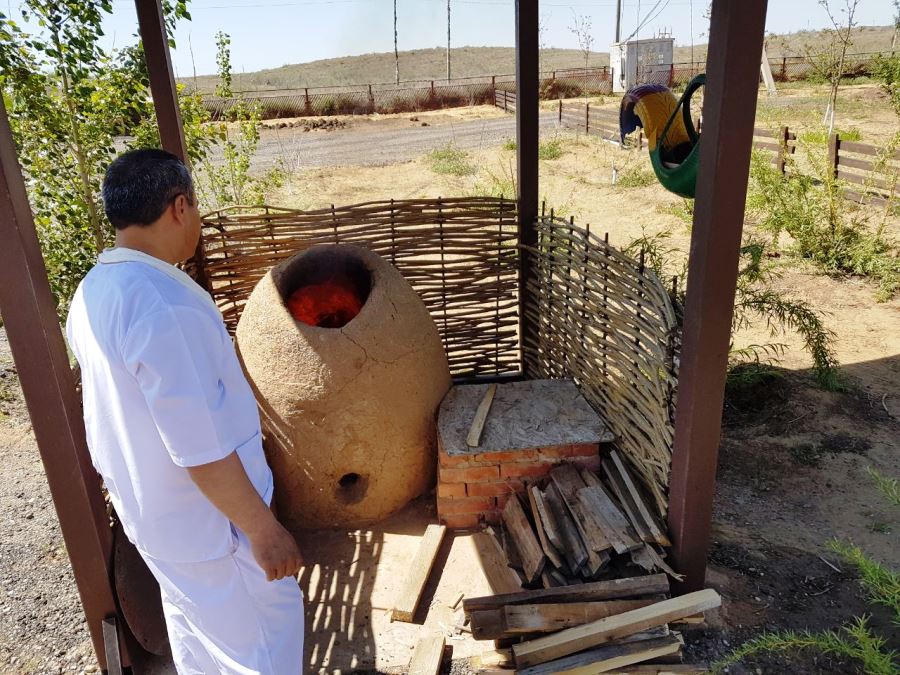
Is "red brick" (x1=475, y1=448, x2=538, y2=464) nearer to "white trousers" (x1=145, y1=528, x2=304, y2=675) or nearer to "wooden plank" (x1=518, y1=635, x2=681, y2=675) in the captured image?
"wooden plank" (x1=518, y1=635, x2=681, y2=675)

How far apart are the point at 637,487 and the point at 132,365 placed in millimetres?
2512

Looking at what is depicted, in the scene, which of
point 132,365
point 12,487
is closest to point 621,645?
point 132,365

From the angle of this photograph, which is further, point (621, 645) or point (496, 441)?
point (496, 441)

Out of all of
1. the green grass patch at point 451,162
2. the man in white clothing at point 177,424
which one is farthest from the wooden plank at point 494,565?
the green grass patch at point 451,162

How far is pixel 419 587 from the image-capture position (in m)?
3.17

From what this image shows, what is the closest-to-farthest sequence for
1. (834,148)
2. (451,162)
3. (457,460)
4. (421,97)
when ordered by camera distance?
(457,460)
(834,148)
(451,162)
(421,97)

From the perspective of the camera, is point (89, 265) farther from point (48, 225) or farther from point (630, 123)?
point (630, 123)

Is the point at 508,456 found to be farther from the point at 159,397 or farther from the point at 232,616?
the point at 159,397

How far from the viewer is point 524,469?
352 centimetres

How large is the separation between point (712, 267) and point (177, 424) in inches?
76.1

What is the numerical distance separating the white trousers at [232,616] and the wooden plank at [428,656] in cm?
61

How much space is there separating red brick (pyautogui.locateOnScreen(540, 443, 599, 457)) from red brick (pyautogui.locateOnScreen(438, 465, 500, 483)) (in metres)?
0.28

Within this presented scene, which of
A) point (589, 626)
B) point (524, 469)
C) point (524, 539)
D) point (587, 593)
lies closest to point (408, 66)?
point (524, 469)

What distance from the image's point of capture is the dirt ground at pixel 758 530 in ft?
9.62
